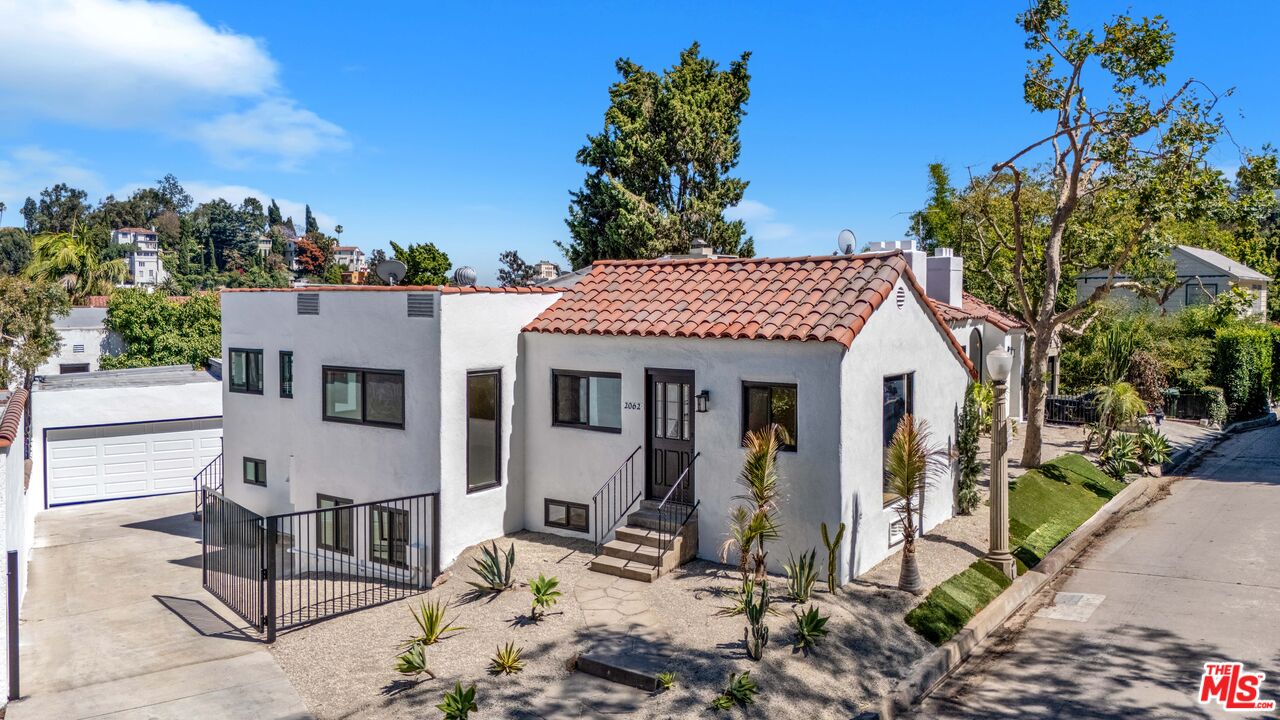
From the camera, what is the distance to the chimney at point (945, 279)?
71.7 ft

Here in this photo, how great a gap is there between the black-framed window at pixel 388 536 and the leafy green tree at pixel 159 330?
29704 millimetres

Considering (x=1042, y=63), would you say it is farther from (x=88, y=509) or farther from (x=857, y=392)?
(x=88, y=509)

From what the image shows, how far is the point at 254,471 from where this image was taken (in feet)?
51.4

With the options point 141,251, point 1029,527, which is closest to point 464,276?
point 1029,527

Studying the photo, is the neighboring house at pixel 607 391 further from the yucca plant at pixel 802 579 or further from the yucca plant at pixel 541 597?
the yucca plant at pixel 541 597

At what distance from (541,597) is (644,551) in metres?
1.95

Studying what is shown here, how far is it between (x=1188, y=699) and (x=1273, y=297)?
50397 mm

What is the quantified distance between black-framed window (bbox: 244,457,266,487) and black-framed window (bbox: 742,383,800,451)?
913cm

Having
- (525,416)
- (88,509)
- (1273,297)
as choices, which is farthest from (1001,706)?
(1273,297)

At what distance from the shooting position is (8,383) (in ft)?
96.6

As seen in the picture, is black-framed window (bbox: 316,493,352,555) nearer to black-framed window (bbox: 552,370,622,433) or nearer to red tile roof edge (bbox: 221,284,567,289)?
red tile roof edge (bbox: 221,284,567,289)

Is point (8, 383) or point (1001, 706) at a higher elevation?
point (8, 383)

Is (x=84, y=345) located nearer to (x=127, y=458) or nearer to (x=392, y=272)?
(x=127, y=458)

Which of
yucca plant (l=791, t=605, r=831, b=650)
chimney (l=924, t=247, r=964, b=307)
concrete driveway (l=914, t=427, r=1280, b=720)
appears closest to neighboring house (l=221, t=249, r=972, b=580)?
yucca plant (l=791, t=605, r=831, b=650)
